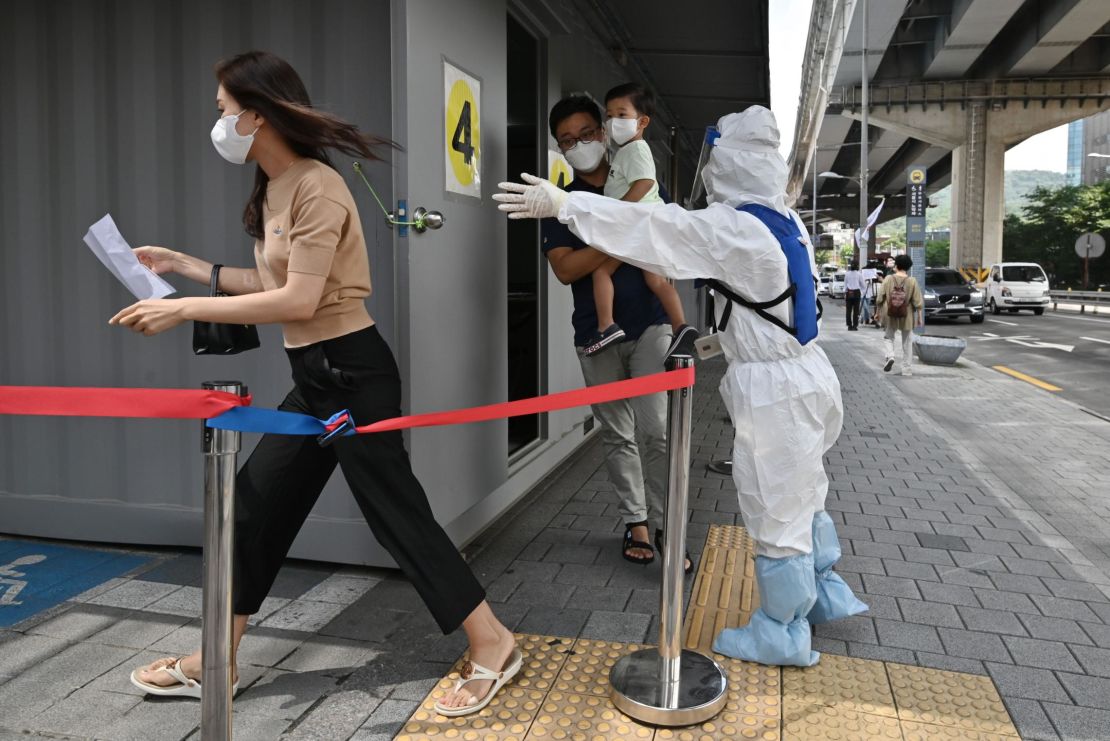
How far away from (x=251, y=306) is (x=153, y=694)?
1.32m

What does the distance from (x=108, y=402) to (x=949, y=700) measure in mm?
2610

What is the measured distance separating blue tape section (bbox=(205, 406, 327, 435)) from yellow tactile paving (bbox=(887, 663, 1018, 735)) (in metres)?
1.99

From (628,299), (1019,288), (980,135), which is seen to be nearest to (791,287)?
(628,299)

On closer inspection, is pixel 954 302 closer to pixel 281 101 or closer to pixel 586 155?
pixel 586 155

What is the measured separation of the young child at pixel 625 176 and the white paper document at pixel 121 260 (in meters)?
1.88

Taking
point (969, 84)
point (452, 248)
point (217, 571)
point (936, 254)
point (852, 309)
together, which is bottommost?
point (217, 571)

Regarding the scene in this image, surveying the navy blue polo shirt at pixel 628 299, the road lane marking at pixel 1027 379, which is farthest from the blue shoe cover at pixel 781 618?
the road lane marking at pixel 1027 379

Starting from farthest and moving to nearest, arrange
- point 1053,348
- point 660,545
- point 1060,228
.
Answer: point 1060,228 → point 1053,348 → point 660,545

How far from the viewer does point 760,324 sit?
2.85 meters

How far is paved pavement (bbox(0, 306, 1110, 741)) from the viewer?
2.63m

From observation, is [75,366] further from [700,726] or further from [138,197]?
[700,726]

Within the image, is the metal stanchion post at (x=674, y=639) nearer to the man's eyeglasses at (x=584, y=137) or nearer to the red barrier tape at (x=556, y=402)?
the red barrier tape at (x=556, y=402)

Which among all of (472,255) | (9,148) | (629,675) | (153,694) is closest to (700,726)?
(629,675)

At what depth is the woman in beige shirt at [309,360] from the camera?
235cm
